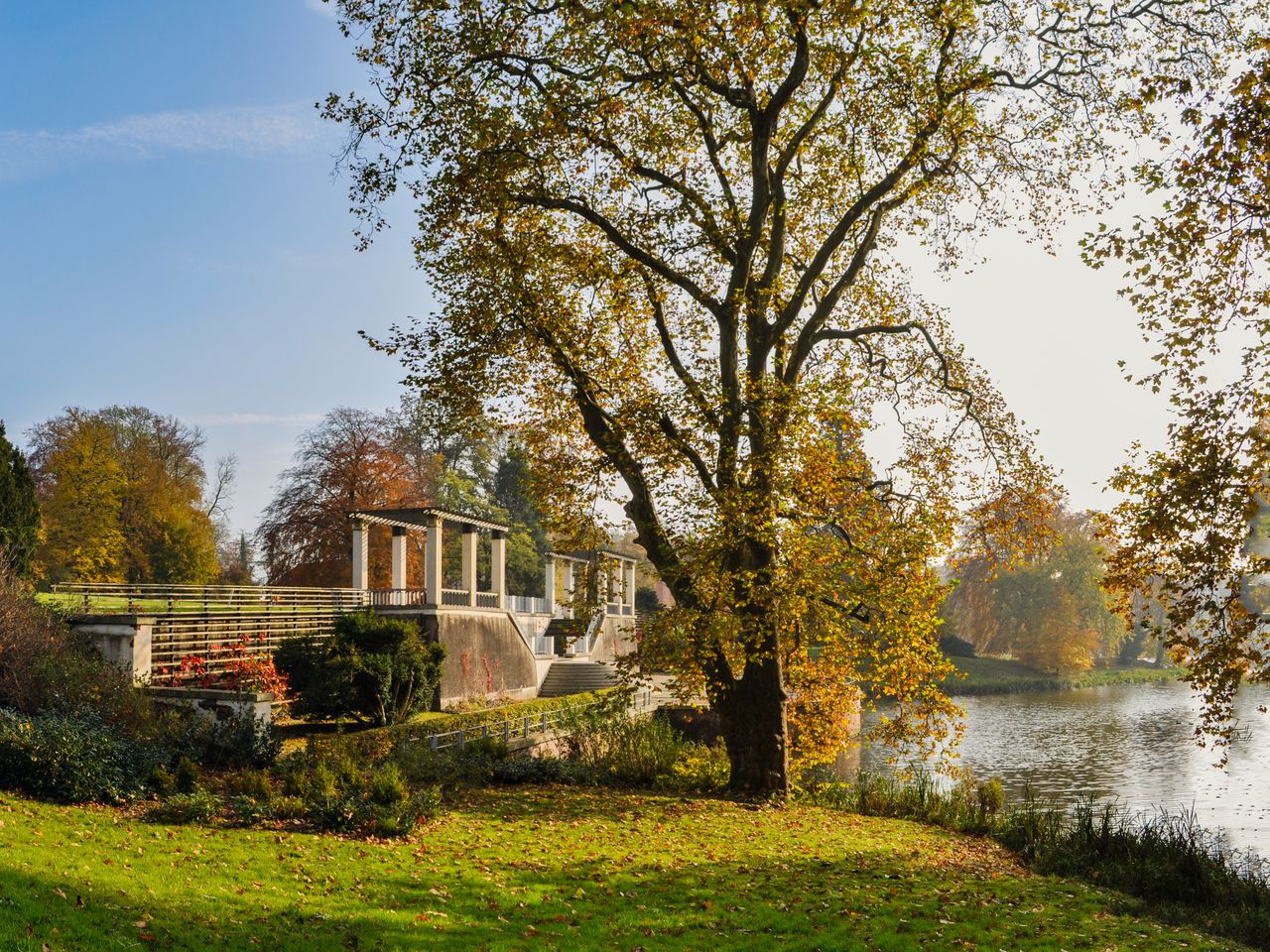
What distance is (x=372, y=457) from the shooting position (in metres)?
40.1

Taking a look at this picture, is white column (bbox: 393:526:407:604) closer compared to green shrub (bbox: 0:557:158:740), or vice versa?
green shrub (bbox: 0:557:158:740)

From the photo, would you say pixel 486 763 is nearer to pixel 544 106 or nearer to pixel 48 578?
pixel 544 106

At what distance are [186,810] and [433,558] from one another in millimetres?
17899

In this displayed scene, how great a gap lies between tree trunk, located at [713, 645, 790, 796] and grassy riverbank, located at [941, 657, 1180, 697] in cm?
3451

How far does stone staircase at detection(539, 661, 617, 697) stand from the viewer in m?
33.0

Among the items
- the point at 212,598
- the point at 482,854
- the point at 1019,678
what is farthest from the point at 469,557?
the point at 1019,678

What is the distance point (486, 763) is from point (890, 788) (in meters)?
6.85

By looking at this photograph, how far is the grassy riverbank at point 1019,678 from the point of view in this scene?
4988 centimetres

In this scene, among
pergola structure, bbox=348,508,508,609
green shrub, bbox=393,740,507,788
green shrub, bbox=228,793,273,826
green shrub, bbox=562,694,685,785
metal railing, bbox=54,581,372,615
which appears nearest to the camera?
green shrub, bbox=228,793,273,826

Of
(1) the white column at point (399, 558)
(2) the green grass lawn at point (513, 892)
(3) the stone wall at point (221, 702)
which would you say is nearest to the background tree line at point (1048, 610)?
(1) the white column at point (399, 558)

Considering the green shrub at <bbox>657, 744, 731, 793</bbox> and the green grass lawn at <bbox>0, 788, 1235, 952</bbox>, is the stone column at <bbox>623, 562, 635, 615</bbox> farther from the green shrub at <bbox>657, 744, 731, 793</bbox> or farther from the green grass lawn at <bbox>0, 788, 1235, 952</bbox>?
the green grass lawn at <bbox>0, 788, 1235, 952</bbox>

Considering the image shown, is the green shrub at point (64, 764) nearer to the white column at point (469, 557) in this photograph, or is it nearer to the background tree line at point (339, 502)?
the white column at point (469, 557)

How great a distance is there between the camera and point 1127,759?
26.1m

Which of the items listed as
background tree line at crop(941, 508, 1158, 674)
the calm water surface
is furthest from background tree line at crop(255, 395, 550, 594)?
background tree line at crop(941, 508, 1158, 674)
